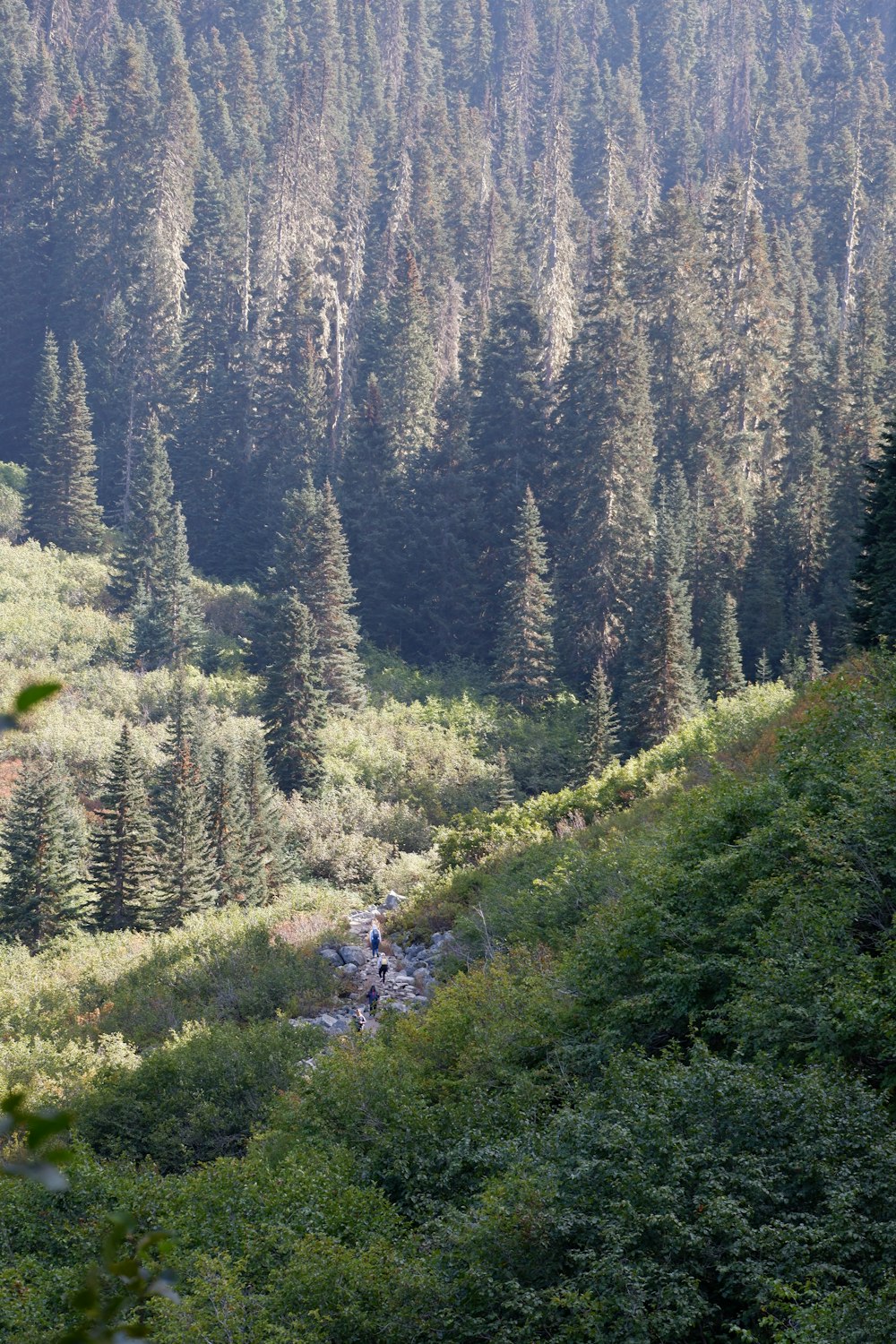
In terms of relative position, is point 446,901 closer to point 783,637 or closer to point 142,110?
point 783,637

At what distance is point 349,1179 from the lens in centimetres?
1137

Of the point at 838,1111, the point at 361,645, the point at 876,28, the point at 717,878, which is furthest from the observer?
the point at 876,28

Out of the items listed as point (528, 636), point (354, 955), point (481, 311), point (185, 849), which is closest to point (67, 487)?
point (528, 636)

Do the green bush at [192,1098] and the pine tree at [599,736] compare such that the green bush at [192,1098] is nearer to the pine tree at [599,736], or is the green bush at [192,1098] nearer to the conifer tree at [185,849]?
the conifer tree at [185,849]

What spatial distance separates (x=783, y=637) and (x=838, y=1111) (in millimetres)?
38087

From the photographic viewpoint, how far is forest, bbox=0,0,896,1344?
8727mm

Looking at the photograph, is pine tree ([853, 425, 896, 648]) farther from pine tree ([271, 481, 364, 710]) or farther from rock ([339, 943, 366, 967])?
pine tree ([271, 481, 364, 710])

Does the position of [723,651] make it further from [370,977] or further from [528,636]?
[370,977]

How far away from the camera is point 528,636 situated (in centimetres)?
4803

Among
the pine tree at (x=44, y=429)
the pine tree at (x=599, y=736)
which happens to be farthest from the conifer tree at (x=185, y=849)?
the pine tree at (x=44, y=429)

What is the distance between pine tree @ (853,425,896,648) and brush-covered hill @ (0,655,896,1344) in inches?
138

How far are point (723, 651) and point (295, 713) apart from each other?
572 inches

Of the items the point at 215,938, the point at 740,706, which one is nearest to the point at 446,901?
the point at 215,938

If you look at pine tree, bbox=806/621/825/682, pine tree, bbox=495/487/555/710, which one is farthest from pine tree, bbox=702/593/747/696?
pine tree, bbox=495/487/555/710
